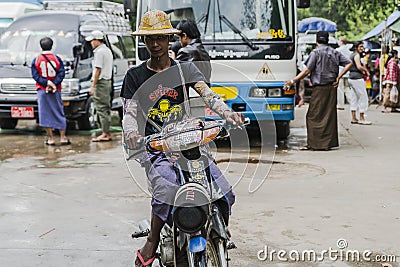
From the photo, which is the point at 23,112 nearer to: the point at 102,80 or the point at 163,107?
the point at 102,80

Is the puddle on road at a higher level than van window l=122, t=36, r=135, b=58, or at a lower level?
lower

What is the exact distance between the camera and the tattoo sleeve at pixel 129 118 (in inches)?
170

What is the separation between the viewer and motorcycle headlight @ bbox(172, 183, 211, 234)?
4008 millimetres

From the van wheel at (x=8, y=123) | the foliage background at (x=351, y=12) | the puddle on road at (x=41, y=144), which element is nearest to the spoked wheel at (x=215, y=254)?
the puddle on road at (x=41, y=144)

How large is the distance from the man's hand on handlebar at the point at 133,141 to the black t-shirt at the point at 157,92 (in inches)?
17.3

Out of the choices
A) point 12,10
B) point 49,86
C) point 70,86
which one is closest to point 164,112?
point 49,86

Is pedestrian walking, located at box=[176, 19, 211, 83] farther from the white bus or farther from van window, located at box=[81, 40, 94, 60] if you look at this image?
van window, located at box=[81, 40, 94, 60]

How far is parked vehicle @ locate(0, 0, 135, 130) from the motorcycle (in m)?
8.96

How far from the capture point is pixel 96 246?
587 cm

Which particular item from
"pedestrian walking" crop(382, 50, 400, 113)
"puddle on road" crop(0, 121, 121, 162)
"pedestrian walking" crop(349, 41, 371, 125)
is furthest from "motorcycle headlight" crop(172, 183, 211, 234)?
"pedestrian walking" crop(382, 50, 400, 113)

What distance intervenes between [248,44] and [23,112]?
4.53 metres

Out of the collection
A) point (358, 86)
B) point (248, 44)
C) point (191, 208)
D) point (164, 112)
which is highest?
point (248, 44)

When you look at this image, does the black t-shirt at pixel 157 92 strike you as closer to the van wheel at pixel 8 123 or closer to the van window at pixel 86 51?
the van window at pixel 86 51

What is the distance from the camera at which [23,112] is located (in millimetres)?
12828
